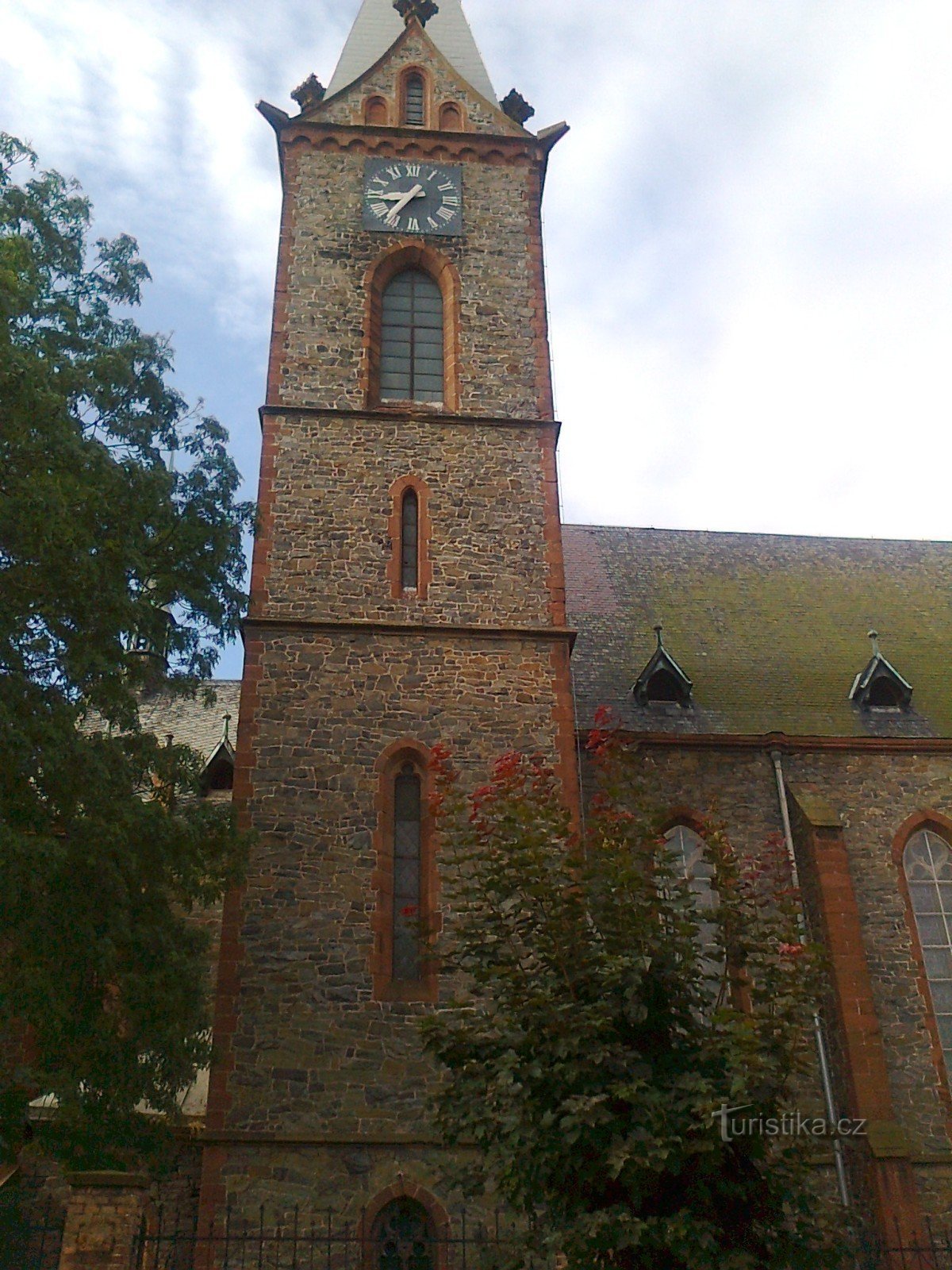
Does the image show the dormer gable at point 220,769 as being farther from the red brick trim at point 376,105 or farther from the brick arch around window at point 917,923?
the red brick trim at point 376,105

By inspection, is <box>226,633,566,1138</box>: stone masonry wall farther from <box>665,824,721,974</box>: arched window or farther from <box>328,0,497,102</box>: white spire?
<box>328,0,497,102</box>: white spire

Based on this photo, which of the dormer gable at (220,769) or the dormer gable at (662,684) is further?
the dormer gable at (662,684)

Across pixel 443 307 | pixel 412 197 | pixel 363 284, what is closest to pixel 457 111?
pixel 412 197

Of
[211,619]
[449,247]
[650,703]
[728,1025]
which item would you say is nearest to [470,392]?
[449,247]

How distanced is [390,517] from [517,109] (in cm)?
933

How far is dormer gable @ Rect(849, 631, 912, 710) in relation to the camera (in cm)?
1827

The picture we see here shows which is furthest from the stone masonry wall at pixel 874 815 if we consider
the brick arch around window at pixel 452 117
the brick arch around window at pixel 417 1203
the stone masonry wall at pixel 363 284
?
the brick arch around window at pixel 452 117

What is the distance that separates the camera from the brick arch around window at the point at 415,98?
21.1 meters

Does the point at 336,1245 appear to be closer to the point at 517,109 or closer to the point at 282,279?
the point at 282,279

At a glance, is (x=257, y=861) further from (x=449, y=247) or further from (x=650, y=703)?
(x=449, y=247)

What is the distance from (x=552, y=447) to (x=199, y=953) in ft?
28.9

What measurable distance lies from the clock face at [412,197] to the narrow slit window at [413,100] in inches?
55.4

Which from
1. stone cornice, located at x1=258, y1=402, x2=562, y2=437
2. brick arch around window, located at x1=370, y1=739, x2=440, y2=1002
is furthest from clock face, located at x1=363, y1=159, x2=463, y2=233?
brick arch around window, located at x1=370, y1=739, x2=440, y2=1002

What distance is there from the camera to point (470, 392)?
58.2 feet
